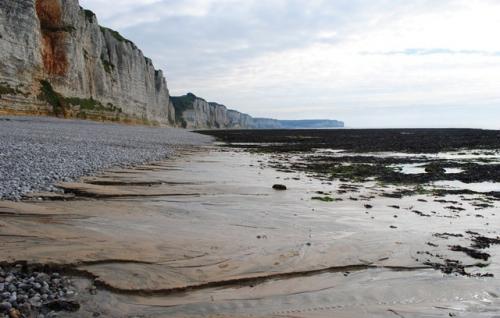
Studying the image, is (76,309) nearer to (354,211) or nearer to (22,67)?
(354,211)

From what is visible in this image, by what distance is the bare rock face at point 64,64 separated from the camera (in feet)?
125

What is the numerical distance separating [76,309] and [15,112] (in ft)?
Answer: 128

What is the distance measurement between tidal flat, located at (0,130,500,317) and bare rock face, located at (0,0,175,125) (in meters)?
33.9

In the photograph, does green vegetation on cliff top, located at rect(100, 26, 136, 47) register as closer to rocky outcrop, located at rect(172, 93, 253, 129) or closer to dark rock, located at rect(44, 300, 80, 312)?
rocky outcrop, located at rect(172, 93, 253, 129)

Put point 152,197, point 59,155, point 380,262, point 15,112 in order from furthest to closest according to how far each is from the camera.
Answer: point 15,112
point 59,155
point 152,197
point 380,262

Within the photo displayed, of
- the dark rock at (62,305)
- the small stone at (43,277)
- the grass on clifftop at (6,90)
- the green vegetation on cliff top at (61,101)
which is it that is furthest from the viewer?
the green vegetation on cliff top at (61,101)

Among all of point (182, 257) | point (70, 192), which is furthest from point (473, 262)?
point (70, 192)

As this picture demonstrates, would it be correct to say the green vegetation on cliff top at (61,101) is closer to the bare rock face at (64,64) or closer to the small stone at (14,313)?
the bare rock face at (64,64)

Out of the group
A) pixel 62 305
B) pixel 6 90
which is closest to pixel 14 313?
pixel 62 305

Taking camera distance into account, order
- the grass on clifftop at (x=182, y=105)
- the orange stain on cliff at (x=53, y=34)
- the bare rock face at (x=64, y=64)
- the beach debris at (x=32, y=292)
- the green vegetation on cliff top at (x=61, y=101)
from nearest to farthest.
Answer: the beach debris at (x=32, y=292)
the bare rock face at (x=64, y=64)
the green vegetation on cliff top at (x=61, y=101)
the orange stain on cliff at (x=53, y=34)
the grass on clifftop at (x=182, y=105)

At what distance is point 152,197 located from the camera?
28.9 feet

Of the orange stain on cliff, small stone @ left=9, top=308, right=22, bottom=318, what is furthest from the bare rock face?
small stone @ left=9, top=308, right=22, bottom=318

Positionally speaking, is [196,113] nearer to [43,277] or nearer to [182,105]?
[182,105]

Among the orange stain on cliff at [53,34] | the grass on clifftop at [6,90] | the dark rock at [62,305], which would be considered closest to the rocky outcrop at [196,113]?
the orange stain on cliff at [53,34]
